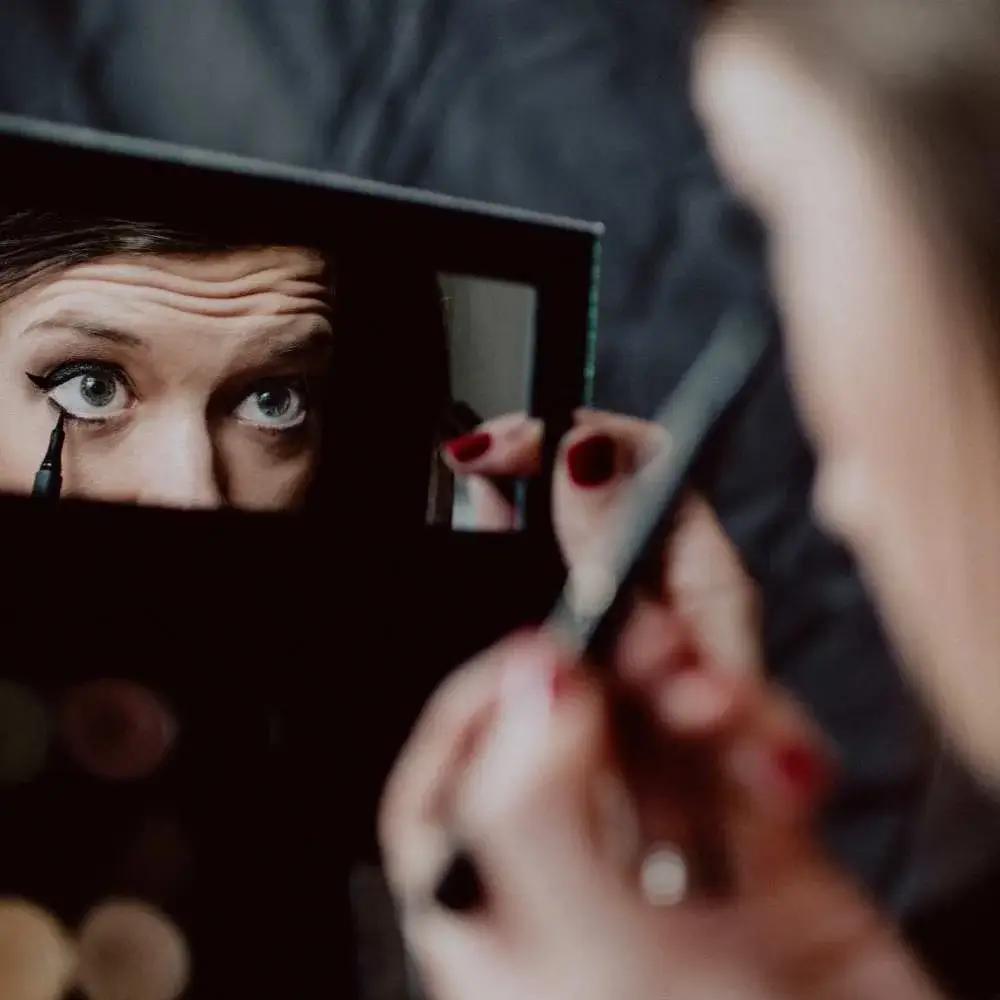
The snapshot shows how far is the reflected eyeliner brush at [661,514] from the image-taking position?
0.31 metres

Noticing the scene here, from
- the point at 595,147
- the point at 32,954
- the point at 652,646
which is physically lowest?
the point at 32,954

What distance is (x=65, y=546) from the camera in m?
0.29

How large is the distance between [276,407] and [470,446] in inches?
2.3

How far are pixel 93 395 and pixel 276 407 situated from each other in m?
0.05

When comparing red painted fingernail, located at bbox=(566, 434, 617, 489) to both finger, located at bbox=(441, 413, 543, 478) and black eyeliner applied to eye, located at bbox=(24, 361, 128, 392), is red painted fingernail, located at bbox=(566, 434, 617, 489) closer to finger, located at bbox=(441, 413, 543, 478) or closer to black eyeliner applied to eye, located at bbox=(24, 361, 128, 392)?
finger, located at bbox=(441, 413, 543, 478)

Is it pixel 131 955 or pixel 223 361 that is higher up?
pixel 223 361

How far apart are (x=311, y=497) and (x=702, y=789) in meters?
0.15

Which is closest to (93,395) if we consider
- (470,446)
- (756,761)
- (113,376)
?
(113,376)

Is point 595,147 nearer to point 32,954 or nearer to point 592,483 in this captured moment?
point 592,483

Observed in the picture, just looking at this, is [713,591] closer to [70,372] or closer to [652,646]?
[652,646]

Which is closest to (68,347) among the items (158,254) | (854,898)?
(158,254)

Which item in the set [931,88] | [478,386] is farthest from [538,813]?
[931,88]

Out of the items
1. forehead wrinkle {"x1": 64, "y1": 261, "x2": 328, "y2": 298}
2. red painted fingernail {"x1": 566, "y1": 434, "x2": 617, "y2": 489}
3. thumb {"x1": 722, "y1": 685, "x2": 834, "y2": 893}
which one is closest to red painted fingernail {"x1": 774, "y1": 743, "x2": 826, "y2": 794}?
thumb {"x1": 722, "y1": 685, "x2": 834, "y2": 893}

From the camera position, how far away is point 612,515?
1.12 ft
